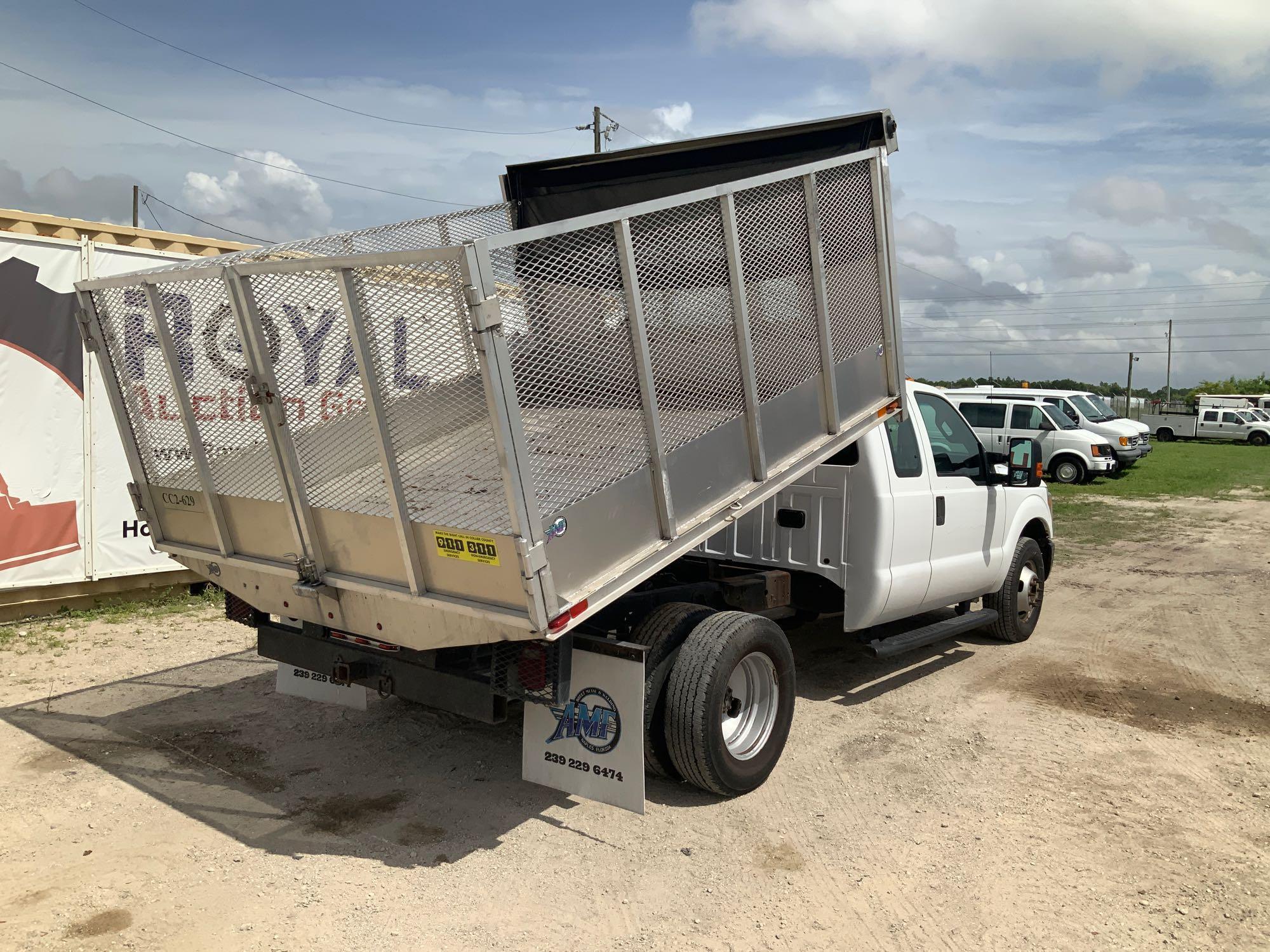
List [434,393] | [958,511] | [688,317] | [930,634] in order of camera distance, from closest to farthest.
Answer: [434,393] → [688,317] → [930,634] → [958,511]

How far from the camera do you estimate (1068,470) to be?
2164cm

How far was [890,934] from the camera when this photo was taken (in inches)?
143

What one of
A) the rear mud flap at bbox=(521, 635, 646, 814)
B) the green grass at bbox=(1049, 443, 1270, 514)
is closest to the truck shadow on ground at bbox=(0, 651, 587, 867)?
the rear mud flap at bbox=(521, 635, 646, 814)

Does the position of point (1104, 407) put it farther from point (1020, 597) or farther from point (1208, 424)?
point (1208, 424)

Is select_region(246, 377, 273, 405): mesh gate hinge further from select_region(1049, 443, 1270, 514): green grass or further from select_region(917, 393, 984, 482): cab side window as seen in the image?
select_region(1049, 443, 1270, 514): green grass

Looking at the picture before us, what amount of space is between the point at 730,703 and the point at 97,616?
21.1 ft

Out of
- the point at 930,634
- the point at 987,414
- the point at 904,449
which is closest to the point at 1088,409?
the point at 987,414

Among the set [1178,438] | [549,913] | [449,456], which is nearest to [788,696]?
[549,913]

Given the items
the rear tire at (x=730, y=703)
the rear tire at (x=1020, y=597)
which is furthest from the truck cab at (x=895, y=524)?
the rear tire at (x=730, y=703)

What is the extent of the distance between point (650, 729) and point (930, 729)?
2200mm

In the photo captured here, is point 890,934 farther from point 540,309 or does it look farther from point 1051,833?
point 540,309

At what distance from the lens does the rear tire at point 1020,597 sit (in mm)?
7676

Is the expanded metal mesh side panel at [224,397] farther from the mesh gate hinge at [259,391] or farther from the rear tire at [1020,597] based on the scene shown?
the rear tire at [1020,597]

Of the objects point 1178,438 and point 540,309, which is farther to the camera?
point 1178,438
